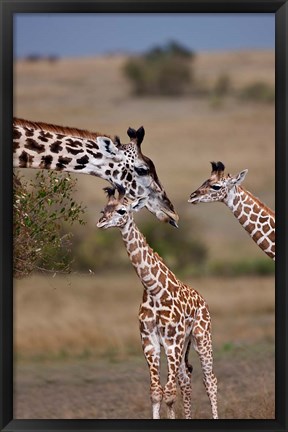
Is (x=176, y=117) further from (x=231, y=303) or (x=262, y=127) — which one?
(x=231, y=303)

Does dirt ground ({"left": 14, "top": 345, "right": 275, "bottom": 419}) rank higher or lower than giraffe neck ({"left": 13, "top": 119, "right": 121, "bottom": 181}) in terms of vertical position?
lower

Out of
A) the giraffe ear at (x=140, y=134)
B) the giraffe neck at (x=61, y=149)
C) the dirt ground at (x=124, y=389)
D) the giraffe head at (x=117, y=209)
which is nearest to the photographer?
the giraffe head at (x=117, y=209)

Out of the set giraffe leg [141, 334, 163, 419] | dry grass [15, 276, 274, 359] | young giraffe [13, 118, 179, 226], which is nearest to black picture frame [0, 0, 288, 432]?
giraffe leg [141, 334, 163, 419]

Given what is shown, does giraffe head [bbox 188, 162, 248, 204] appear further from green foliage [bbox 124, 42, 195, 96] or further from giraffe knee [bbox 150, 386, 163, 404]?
green foliage [bbox 124, 42, 195, 96]

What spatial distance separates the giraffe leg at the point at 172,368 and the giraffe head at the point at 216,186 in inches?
33.6

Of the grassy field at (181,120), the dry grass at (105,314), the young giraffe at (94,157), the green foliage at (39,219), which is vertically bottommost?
the dry grass at (105,314)

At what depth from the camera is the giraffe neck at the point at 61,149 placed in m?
6.79

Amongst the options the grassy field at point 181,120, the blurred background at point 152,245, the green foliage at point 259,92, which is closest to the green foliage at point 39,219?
the blurred background at point 152,245

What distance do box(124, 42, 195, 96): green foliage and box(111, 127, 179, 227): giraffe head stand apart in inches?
598

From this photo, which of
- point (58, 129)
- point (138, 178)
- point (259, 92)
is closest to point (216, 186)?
point (138, 178)

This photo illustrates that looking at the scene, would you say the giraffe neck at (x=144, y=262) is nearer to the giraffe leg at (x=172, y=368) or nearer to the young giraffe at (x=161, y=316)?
the young giraffe at (x=161, y=316)

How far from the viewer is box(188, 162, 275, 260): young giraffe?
6.88 m

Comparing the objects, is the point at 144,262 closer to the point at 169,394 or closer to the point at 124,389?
the point at 169,394

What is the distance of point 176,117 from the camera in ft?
67.8
